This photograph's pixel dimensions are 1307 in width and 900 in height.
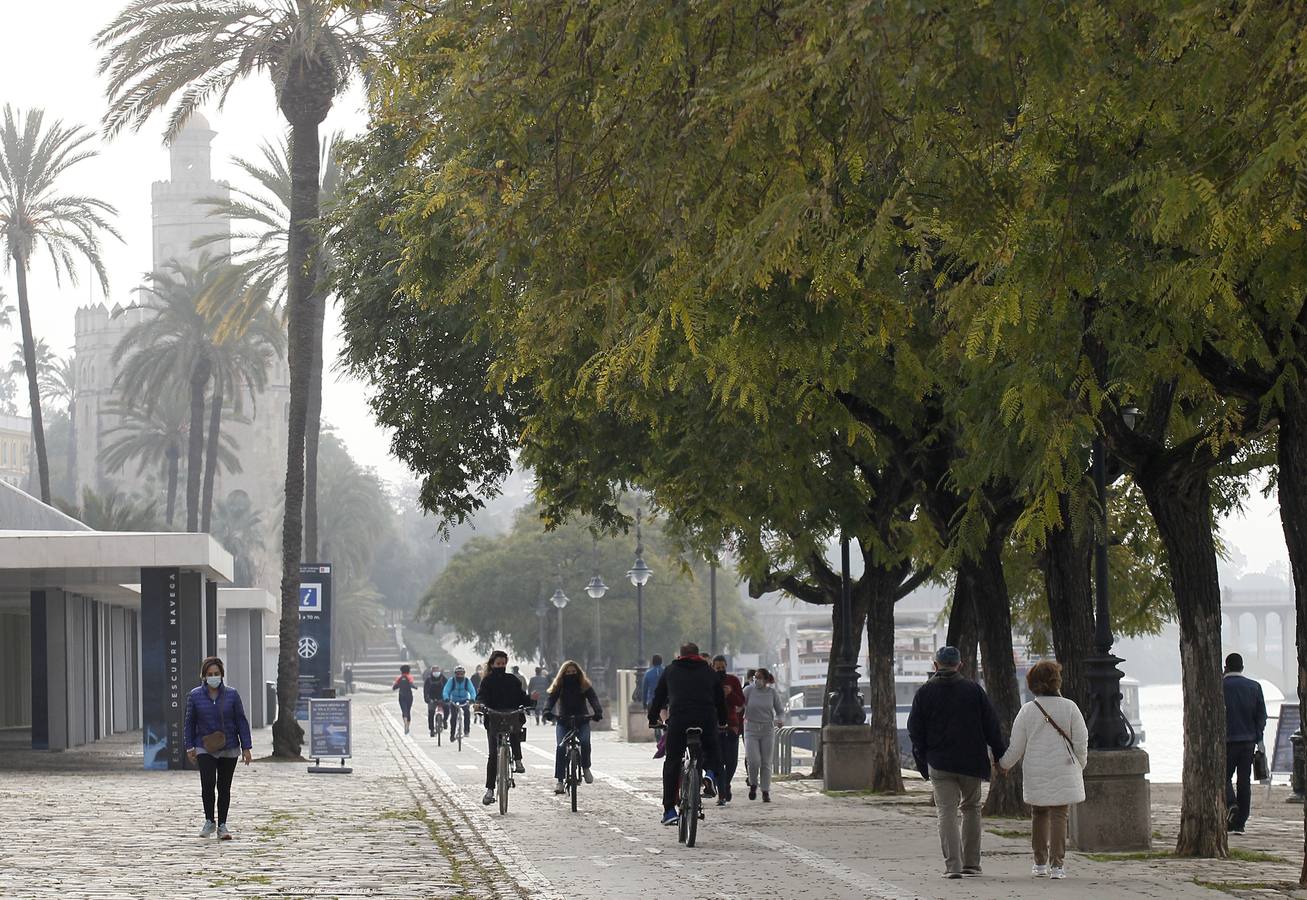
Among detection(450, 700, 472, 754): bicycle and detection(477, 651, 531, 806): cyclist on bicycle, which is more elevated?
detection(477, 651, 531, 806): cyclist on bicycle

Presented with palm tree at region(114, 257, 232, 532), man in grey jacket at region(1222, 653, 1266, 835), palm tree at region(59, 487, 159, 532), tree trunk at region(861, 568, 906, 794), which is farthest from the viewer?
palm tree at region(114, 257, 232, 532)

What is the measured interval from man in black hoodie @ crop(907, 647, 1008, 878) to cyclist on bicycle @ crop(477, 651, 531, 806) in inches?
296

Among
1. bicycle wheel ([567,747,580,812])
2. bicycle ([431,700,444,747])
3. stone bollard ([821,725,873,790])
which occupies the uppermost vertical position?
bicycle wheel ([567,747,580,812])

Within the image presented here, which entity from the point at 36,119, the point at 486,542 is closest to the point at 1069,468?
the point at 36,119

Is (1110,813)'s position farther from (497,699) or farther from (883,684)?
(883,684)

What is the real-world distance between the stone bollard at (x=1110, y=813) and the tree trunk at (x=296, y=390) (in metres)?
22.1

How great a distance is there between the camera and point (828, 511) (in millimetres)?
23828

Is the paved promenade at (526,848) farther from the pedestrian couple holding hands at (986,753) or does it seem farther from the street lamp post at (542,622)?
the street lamp post at (542,622)

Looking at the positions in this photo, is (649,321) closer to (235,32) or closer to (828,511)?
(828,511)

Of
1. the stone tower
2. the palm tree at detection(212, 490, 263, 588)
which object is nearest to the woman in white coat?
the palm tree at detection(212, 490, 263, 588)

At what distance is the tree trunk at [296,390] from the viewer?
3494cm

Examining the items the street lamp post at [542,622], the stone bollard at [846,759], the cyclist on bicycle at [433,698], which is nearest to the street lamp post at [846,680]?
the stone bollard at [846,759]

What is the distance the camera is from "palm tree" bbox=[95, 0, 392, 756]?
3291cm

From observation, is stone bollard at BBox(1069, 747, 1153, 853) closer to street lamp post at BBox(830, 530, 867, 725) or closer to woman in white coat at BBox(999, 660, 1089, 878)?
woman in white coat at BBox(999, 660, 1089, 878)
